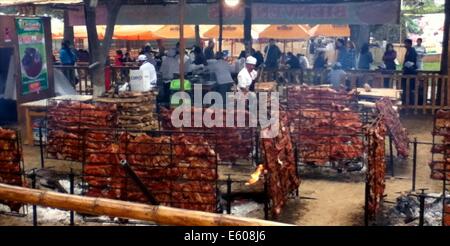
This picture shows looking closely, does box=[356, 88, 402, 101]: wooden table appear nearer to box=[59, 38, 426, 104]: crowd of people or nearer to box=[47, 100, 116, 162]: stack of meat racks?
box=[59, 38, 426, 104]: crowd of people

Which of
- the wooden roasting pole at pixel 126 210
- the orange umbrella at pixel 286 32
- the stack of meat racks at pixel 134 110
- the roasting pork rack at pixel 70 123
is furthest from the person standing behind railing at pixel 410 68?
the wooden roasting pole at pixel 126 210

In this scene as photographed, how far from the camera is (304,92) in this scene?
11.2 meters

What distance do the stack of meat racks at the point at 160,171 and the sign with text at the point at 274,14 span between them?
11335 millimetres

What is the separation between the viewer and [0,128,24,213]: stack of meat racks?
742cm

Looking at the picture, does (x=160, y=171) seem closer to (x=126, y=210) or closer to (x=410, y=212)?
(x=126, y=210)

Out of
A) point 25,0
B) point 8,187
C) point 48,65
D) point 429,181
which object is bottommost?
point 429,181

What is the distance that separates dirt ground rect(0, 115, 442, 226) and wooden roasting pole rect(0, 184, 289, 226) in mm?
1755

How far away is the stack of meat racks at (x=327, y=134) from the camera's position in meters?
9.27

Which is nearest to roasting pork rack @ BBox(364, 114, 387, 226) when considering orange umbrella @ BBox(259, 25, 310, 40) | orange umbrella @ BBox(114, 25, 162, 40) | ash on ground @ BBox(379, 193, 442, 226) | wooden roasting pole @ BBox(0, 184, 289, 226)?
ash on ground @ BBox(379, 193, 442, 226)

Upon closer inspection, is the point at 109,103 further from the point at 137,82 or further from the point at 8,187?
the point at 8,187

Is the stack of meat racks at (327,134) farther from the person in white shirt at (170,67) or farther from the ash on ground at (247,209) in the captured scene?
the person in white shirt at (170,67)

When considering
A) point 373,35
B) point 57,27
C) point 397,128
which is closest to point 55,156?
point 397,128

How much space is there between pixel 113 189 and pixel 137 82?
5.65 m

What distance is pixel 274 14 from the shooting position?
18047 mm
